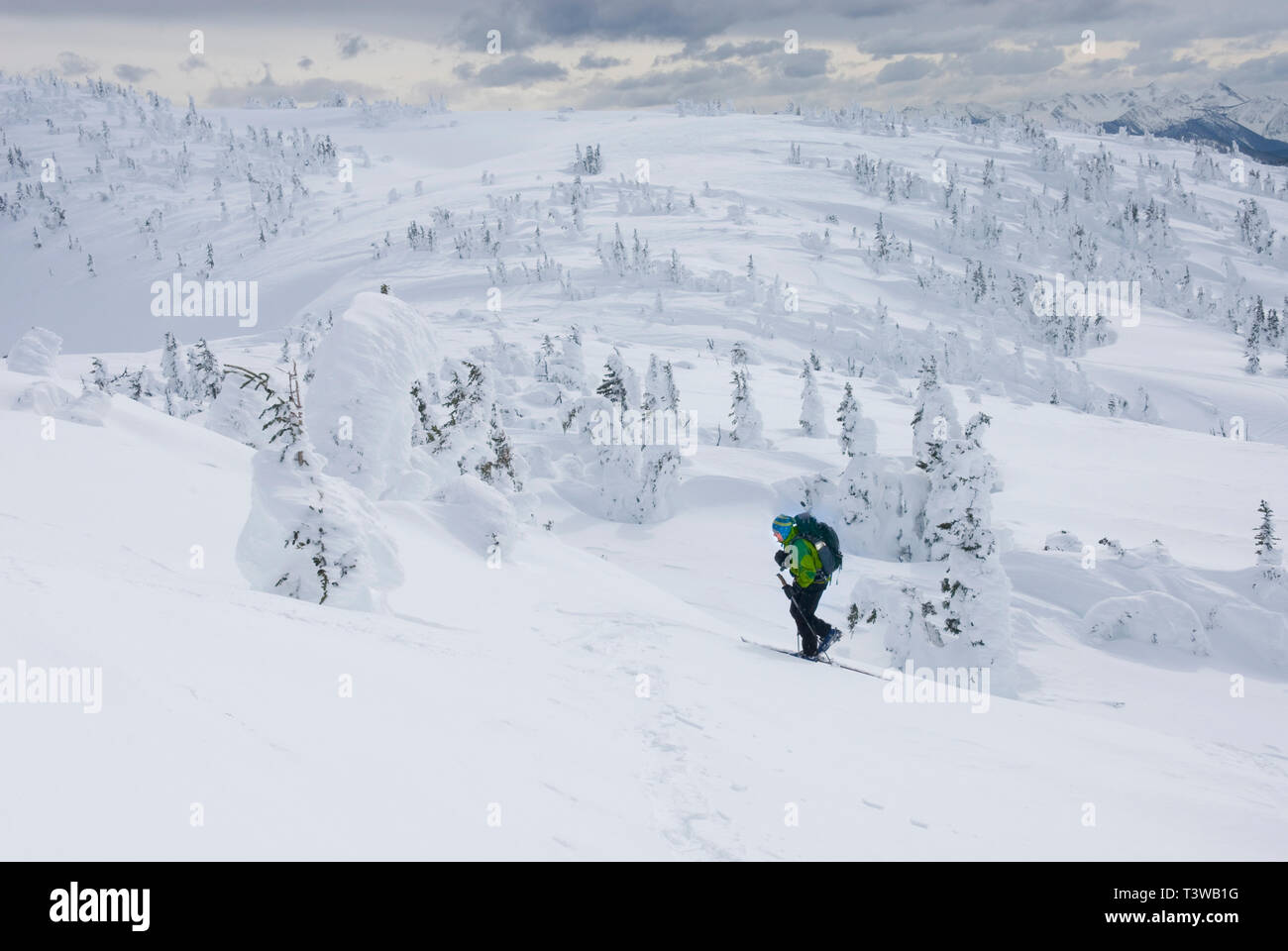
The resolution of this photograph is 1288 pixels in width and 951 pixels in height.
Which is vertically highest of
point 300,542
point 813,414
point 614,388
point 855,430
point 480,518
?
point 300,542

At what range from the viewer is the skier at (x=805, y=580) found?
33.7 feet

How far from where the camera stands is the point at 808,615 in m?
10.5

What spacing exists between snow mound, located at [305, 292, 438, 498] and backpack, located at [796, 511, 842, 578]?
7.80 metres


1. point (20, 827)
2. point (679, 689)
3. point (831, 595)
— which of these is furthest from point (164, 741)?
point (831, 595)

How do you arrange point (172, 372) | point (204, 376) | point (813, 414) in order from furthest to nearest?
point (172, 372), point (204, 376), point (813, 414)

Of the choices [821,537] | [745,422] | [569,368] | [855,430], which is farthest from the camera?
[569,368]

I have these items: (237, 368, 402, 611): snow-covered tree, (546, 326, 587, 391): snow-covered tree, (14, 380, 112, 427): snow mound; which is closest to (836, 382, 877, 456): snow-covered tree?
(546, 326, 587, 391): snow-covered tree

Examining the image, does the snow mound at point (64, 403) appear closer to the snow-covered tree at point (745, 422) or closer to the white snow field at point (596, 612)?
the white snow field at point (596, 612)

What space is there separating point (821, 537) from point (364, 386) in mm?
8382

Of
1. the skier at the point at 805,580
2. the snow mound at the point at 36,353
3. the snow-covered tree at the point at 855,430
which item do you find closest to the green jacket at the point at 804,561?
the skier at the point at 805,580

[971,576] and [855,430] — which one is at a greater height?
[855,430]

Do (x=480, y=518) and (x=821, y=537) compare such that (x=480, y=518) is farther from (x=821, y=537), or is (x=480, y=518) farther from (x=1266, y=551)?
(x=1266, y=551)

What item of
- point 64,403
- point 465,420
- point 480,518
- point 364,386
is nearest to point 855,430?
point 465,420
